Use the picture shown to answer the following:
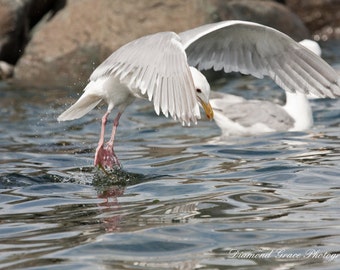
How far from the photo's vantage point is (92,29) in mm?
14398

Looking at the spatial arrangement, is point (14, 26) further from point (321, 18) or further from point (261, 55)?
point (261, 55)

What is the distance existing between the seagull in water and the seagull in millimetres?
2111

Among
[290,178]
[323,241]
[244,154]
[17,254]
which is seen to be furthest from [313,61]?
[17,254]

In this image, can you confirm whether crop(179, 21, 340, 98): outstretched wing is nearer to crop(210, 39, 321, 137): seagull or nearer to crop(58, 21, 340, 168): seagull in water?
crop(58, 21, 340, 168): seagull in water

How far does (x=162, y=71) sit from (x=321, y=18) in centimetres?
1155

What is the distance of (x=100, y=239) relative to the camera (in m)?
5.39

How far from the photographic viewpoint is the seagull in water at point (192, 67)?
6410 millimetres

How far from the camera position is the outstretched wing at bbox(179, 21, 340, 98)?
24.8 ft

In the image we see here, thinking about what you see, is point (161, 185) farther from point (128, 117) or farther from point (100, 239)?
point (128, 117)

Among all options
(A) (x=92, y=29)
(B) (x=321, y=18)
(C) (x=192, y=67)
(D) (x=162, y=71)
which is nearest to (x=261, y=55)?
(C) (x=192, y=67)

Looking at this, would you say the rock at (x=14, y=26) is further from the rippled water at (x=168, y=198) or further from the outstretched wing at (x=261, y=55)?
the outstretched wing at (x=261, y=55)

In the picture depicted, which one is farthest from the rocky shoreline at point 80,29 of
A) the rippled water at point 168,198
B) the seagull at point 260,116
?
the seagull at point 260,116

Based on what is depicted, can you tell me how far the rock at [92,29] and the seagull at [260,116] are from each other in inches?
132

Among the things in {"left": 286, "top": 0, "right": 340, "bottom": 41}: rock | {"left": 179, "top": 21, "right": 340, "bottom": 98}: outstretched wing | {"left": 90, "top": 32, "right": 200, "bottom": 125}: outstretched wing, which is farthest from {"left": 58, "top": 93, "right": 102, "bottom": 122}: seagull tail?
{"left": 286, "top": 0, "right": 340, "bottom": 41}: rock
